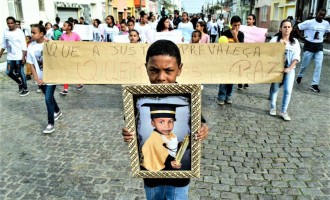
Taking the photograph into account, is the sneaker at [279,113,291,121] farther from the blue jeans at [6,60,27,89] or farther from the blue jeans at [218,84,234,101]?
the blue jeans at [6,60,27,89]

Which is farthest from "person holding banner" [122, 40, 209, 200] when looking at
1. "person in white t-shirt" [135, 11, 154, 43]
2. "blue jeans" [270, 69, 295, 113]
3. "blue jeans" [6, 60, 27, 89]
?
"blue jeans" [6, 60, 27, 89]

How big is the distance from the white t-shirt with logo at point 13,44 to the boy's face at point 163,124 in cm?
744

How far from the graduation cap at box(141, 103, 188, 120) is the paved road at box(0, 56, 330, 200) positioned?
6.10 feet

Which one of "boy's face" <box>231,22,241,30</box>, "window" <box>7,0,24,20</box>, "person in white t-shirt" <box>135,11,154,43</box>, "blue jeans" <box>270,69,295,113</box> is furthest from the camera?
"window" <box>7,0,24,20</box>

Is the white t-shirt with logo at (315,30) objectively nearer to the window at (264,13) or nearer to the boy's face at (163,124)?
the boy's face at (163,124)

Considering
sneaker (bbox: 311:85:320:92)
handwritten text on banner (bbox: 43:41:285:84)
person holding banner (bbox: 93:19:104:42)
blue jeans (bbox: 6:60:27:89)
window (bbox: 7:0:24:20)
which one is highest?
window (bbox: 7:0:24:20)

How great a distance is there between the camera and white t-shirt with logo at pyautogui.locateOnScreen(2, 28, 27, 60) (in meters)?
7.85

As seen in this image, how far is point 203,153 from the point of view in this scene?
4.32 meters

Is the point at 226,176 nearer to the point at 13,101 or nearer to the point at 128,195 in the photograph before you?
the point at 128,195

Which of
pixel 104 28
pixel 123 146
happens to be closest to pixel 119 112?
pixel 123 146

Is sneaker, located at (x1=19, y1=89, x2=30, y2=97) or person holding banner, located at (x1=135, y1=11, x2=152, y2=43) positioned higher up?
person holding banner, located at (x1=135, y1=11, x2=152, y2=43)

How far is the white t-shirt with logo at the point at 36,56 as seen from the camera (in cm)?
506

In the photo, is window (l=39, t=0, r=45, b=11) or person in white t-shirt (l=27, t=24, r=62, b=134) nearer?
person in white t-shirt (l=27, t=24, r=62, b=134)

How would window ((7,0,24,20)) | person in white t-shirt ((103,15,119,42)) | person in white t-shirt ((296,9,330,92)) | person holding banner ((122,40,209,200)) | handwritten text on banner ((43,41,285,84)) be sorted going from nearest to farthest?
1. person holding banner ((122,40,209,200))
2. handwritten text on banner ((43,41,285,84))
3. person in white t-shirt ((296,9,330,92))
4. person in white t-shirt ((103,15,119,42))
5. window ((7,0,24,20))
